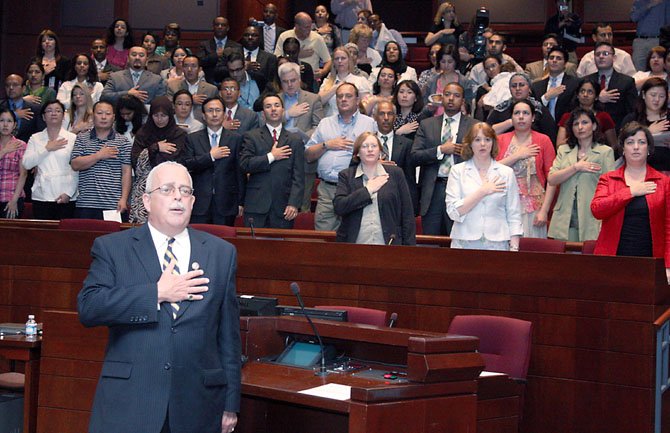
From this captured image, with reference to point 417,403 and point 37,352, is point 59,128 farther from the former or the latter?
point 417,403

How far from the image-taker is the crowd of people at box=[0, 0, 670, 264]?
17.5 ft

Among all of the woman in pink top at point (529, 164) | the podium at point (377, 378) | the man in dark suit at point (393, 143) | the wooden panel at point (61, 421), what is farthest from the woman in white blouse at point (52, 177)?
the podium at point (377, 378)

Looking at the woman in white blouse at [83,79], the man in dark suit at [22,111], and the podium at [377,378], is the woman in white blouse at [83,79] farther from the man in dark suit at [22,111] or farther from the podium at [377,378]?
the podium at [377,378]

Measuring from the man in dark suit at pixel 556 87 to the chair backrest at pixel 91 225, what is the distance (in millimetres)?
3690

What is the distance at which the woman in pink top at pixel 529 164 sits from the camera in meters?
6.25

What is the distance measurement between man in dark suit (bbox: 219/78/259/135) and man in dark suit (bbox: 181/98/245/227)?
1.21ft

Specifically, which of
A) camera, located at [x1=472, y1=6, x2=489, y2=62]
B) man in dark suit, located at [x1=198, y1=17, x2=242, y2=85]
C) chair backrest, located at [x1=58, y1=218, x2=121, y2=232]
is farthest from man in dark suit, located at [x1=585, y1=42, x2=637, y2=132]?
chair backrest, located at [x1=58, y1=218, x2=121, y2=232]

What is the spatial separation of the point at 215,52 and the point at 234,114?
2686mm

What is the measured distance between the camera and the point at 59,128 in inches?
296

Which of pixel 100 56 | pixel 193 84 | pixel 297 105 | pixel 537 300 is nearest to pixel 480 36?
pixel 297 105

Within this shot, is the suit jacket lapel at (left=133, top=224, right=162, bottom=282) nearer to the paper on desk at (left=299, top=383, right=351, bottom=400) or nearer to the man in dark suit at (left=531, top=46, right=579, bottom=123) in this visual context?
the paper on desk at (left=299, top=383, right=351, bottom=400)

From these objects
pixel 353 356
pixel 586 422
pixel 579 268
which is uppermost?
pixel 579 268

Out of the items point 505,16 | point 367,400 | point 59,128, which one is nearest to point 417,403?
point 367,400

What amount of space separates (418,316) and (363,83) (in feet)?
12.7
